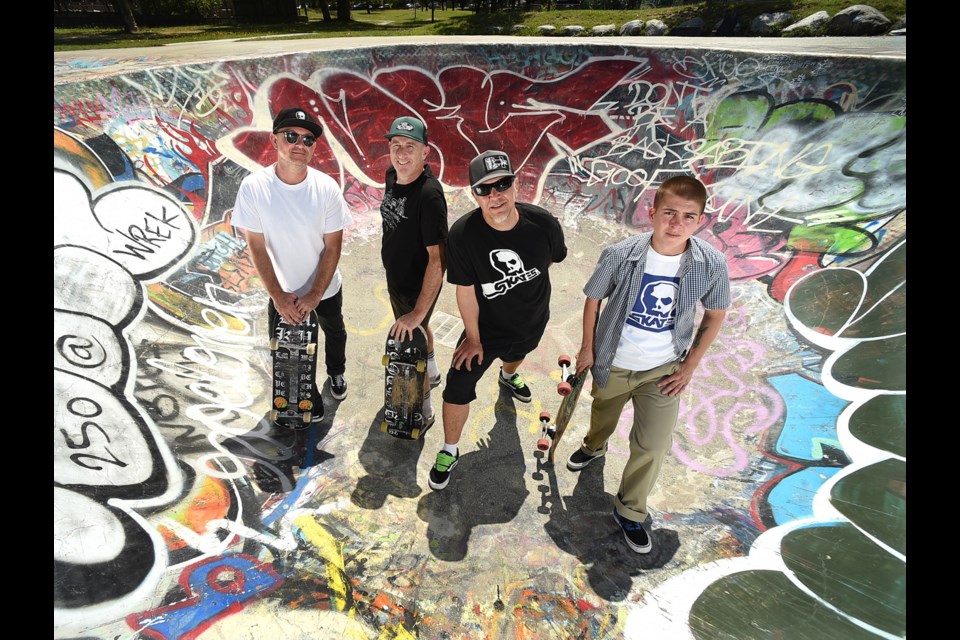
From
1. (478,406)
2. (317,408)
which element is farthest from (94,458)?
(478,406)

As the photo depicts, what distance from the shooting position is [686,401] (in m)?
4.40

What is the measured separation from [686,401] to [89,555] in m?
4.90

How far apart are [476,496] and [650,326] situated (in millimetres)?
1932

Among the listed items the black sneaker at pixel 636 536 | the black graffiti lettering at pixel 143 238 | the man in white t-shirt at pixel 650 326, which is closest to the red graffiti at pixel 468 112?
the black graffiti lettering at pixel 143 238

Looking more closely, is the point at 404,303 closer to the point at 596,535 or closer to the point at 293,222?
the point at 293,222

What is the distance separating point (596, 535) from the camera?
10.4 feet

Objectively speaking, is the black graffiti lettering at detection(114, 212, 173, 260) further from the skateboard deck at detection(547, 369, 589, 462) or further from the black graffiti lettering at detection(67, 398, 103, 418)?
the skateboard deck at detection(547, 369, 589, 462)

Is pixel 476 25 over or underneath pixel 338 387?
over

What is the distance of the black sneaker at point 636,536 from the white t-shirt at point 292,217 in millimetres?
3233

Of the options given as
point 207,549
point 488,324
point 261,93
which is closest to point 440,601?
point 207,549

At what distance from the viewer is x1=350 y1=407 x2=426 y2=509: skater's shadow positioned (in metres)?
3.39

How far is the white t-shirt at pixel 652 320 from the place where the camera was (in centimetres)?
275

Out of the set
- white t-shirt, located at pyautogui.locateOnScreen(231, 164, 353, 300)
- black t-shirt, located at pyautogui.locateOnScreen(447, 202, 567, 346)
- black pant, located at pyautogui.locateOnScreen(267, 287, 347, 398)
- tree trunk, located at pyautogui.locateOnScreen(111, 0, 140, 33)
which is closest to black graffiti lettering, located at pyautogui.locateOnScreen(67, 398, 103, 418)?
black pant, located at pyautogui.locateOnScreen(267, 287, 347, 398)

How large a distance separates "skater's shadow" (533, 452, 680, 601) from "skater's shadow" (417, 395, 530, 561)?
25cm
